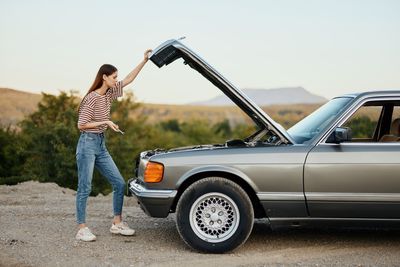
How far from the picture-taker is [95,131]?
268 inches

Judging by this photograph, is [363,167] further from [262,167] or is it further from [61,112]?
[61,112]

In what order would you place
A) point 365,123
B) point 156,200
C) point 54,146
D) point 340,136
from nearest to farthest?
point 340,136 → point 156,200 → point 365,123 → point 54,146

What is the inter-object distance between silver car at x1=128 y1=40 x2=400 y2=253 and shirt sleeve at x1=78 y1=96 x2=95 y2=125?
3.26ft

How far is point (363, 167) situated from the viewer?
633 cm

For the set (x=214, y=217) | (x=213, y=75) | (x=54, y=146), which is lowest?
(x=54, y=146)

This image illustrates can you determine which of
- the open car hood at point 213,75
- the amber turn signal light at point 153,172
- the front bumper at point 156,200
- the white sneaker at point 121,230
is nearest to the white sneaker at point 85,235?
the white sneaker at point 121,230

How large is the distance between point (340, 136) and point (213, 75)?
159cm

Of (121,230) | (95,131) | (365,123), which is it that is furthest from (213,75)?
(365,123)

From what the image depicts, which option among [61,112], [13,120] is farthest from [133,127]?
[13,120]

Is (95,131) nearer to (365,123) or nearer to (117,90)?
(117,90)

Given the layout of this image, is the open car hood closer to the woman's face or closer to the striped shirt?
the woman's face

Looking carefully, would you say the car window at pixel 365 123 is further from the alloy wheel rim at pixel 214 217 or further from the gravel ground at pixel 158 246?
the alloy wheel rim at pixel 214 217

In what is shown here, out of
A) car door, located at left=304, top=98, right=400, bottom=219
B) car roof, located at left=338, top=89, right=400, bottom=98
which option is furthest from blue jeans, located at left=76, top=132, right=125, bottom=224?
car roof, located at left=338, top=89, right=400, bottom=98

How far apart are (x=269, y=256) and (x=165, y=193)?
1.38m
